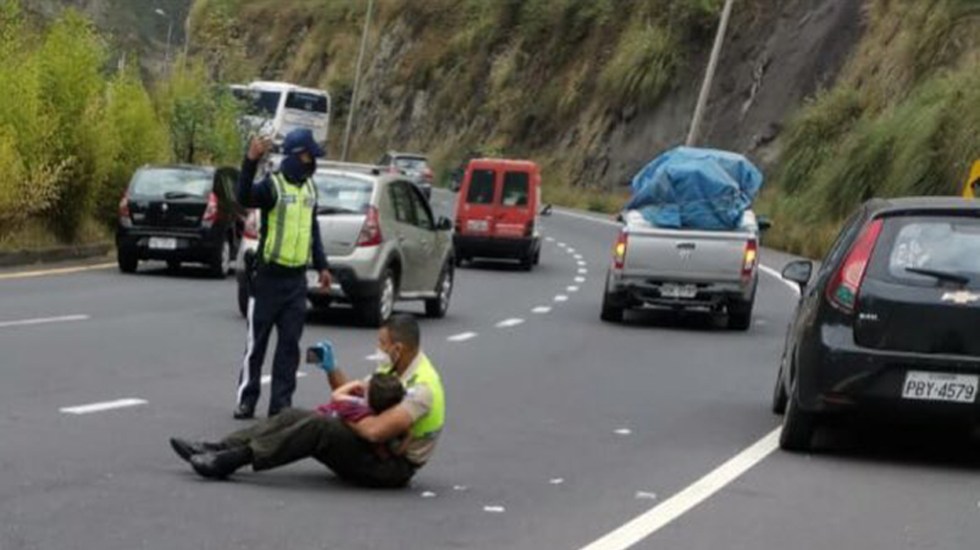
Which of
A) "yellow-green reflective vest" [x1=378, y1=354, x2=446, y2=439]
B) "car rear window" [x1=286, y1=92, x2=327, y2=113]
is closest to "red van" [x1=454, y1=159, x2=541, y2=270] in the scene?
"yellow-green reflective vest" [x1=378, y1=354, x2=446, y2=439]

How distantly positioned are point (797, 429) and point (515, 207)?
24.0m

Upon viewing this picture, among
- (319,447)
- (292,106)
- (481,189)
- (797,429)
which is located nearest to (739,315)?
(797,429)

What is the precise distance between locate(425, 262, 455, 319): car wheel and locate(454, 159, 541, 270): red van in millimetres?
11766


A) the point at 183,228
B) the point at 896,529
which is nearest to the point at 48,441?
the point at 896,529

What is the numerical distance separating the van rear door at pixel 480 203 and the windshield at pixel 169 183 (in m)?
7.96

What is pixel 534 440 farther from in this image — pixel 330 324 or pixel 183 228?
pixel 183 228

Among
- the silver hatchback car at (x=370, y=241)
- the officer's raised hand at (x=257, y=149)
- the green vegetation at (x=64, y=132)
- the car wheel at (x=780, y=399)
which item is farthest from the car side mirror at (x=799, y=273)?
the green vegetation at (x=64, y=132)

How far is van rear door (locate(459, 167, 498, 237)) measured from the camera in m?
36.1

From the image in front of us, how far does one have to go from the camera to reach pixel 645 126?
6950cm

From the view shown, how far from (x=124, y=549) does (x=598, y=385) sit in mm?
8521

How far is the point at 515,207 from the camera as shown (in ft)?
119

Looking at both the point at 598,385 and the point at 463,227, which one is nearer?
the point at 598,385

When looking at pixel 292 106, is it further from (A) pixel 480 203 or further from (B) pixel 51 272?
(B) pixel 51 272

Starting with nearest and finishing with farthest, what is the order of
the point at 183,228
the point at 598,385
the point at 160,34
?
the point at 598,385 → the point at 183,228 → the point at 160,34
